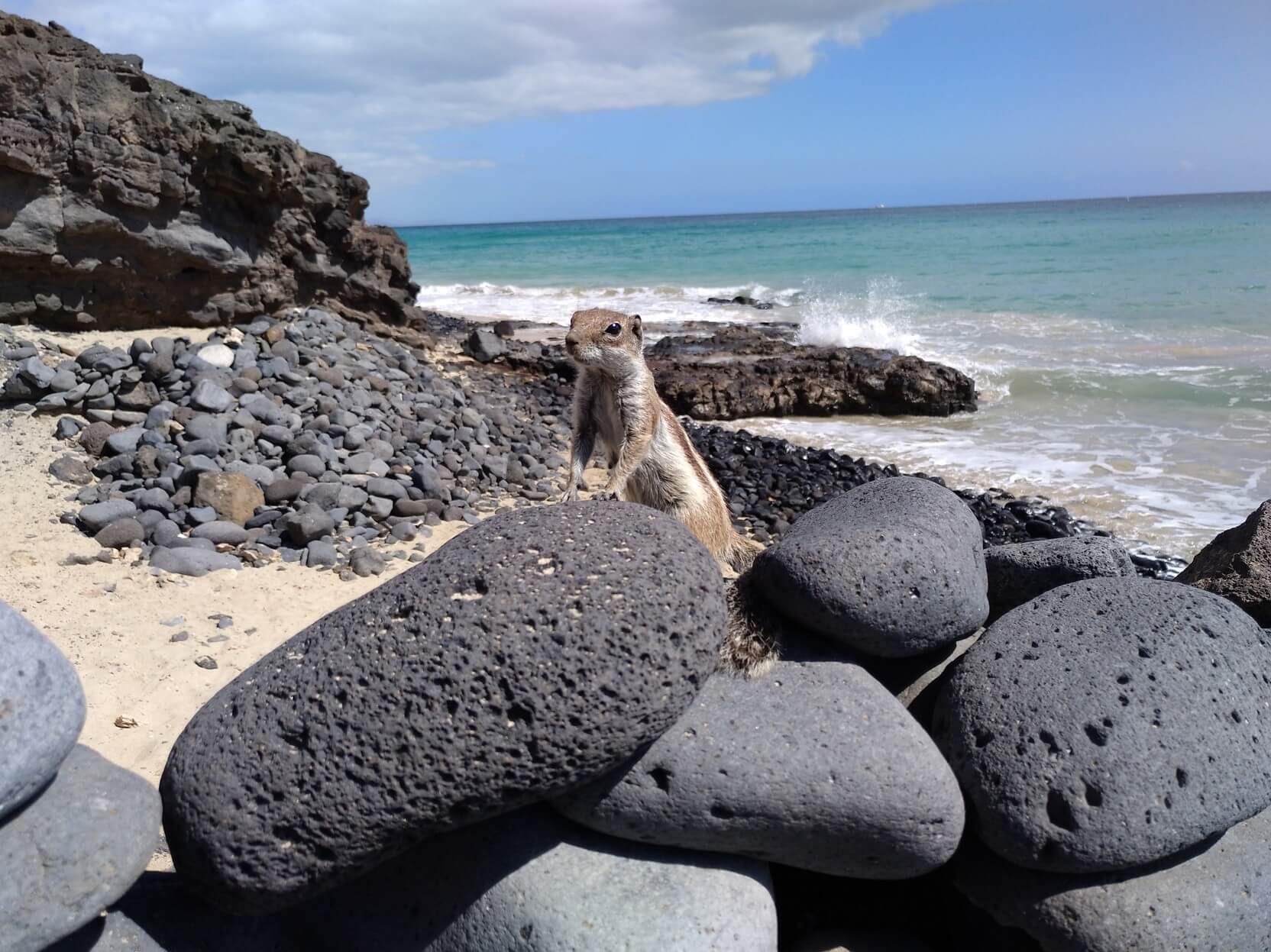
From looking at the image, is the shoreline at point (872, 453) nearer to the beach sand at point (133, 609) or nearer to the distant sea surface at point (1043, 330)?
the distant sea surface at point (1043, 330)

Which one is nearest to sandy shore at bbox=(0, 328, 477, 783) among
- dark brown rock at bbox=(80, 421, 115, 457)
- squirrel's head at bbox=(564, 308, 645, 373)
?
dark brown rock at bbox=(80, 421, 115, 457)

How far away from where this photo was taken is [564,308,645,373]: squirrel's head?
498cm

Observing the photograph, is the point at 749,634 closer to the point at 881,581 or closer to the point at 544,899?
the point at 881,581

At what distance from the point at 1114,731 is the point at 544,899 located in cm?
189

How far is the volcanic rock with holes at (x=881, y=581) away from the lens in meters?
3.36

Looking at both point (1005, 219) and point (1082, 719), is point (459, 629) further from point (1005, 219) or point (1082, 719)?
point (1005, 219)

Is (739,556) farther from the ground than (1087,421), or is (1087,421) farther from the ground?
(739,556)

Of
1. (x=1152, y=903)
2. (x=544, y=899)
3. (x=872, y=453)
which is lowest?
(x=872, y=453)

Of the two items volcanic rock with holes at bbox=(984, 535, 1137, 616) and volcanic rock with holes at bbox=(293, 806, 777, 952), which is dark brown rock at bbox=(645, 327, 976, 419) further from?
volcanic rock with holes at bbox=(293, 806, 777, 952)

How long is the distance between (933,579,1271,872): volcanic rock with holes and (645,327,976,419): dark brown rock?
396 inches

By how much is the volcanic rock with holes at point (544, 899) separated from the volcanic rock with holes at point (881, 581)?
0.90 m

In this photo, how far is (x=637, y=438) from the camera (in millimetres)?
5207

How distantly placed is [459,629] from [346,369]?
734 centimetres

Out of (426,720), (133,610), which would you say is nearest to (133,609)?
(133,610)
